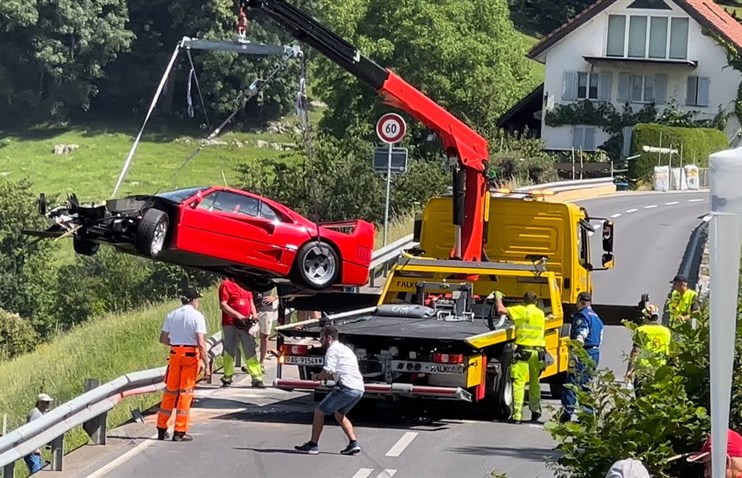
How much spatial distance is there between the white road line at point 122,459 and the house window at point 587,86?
58.7m

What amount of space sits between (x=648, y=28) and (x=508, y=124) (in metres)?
7.88

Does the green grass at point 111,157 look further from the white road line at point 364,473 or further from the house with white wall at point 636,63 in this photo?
the white road line at point 364,473

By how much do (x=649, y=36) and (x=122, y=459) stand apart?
59878 millimetres

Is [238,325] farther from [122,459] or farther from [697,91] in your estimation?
[697,91]

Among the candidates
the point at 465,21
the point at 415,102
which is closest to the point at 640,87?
the point at 465,21

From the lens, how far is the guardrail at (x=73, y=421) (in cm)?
1262

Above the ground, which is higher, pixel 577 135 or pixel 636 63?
pixel 636 63

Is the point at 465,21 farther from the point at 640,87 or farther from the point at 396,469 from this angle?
the point at 396,469

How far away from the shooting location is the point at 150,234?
1656 centimetres

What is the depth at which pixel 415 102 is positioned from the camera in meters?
18.5

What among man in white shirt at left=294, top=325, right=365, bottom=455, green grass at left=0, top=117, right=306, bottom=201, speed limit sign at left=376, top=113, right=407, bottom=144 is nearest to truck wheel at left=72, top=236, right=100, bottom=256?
man in white shirt at left=294, top=325, right=365, bottom=455

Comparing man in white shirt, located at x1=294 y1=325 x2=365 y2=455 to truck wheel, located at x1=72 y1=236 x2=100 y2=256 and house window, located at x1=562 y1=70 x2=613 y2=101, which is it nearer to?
truck wheel, located at x1=72 y1=236 x2=100 y2=256

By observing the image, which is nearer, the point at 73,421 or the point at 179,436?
the point at 73,421

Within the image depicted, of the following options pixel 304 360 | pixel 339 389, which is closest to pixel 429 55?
pixel 304 360
